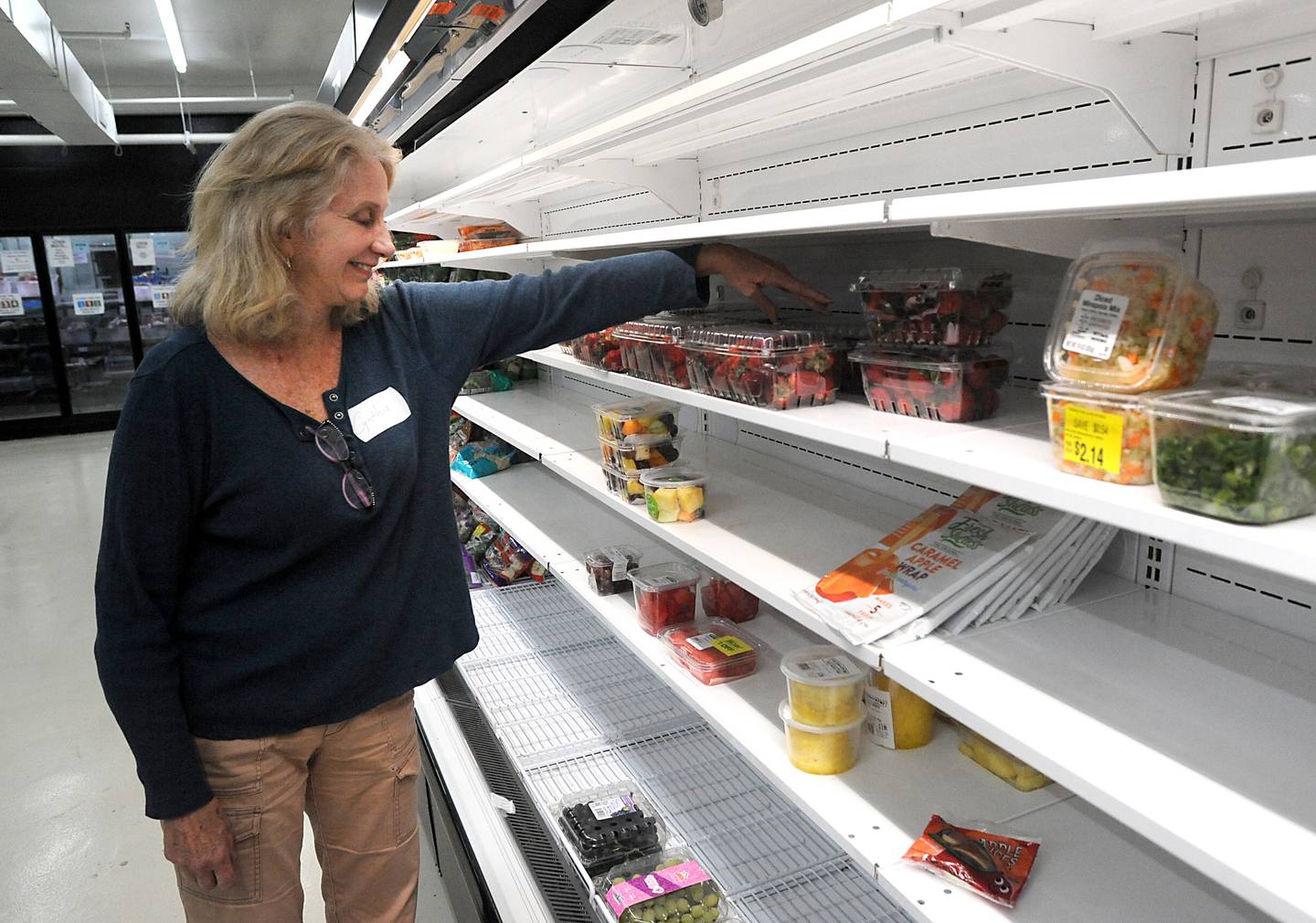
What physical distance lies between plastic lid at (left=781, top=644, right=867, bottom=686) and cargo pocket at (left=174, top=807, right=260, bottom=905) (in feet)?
A: 3.52

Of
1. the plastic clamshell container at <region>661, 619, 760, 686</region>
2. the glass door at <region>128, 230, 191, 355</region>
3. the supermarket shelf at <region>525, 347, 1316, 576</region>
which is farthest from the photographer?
the glass door at <region>128, 230, 191, 355</region>

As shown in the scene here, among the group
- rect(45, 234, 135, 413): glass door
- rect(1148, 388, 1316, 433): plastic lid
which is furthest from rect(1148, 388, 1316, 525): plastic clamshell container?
rect(45, 234, 135, 413): glass door

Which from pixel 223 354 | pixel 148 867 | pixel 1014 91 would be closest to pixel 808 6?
pixel 1014 91

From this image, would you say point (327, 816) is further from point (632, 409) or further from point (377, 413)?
point (632, 409)

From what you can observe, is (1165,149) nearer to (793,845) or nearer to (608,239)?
(608,239)

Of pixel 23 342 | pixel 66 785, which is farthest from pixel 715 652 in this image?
pixel 23 342

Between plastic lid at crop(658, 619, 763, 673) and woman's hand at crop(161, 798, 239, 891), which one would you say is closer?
woman's hand at crop(161, 798, 239, 891)

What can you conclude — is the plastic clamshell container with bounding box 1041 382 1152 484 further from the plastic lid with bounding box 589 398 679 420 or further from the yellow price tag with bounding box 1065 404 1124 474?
the plastic lid with bounding box 589 398 679 420

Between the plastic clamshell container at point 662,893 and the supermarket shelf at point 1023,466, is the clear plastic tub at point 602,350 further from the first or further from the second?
the plastic clamshell container at point 662,893

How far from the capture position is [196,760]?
168 cm

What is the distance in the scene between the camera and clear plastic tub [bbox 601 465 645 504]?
7.82 feet

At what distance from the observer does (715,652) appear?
2.06 meters

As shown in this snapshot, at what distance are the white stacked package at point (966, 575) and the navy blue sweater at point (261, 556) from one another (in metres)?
0.81

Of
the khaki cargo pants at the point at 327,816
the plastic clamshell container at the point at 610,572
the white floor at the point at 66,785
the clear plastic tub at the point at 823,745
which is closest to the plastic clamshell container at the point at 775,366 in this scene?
the clear plastic tub at the point at 823,745
